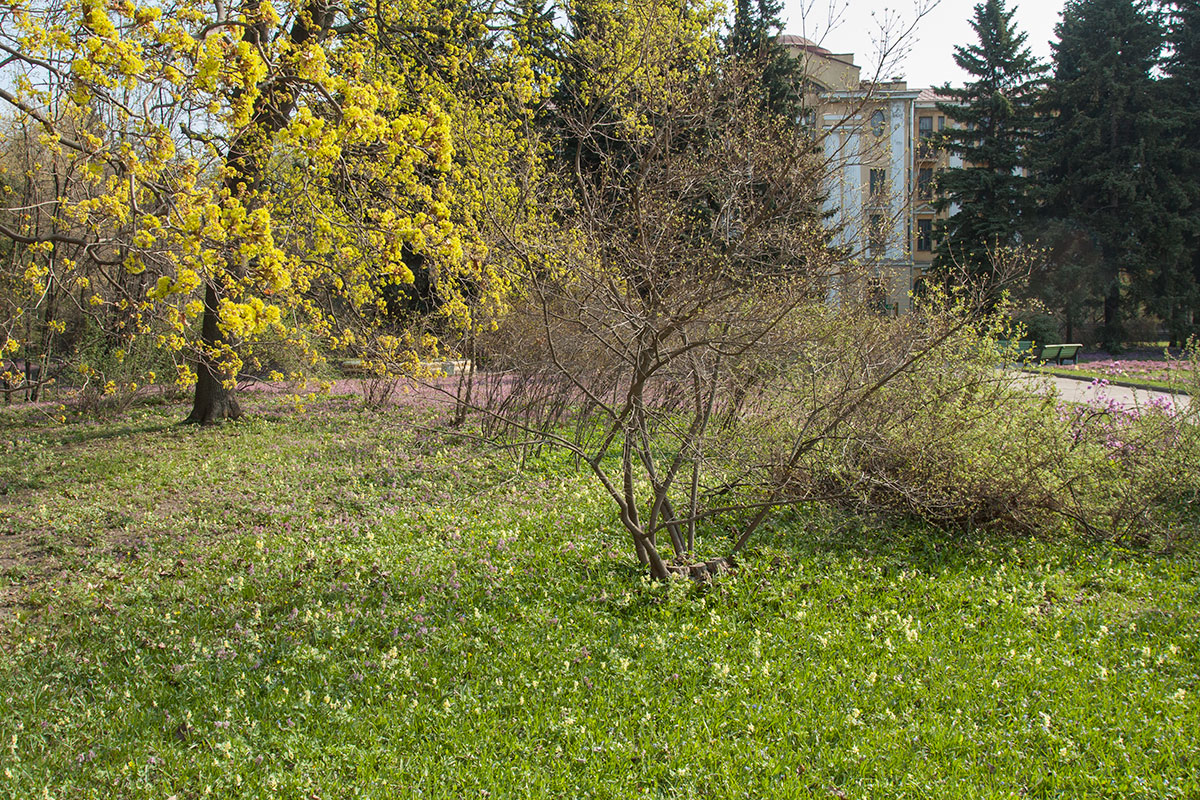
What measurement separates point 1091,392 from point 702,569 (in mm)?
12299

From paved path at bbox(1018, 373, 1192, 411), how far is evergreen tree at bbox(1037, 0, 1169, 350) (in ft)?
43.3

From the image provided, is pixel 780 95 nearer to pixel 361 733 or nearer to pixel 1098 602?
pixel 1098 602

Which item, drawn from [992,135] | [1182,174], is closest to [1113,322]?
[1182,174]

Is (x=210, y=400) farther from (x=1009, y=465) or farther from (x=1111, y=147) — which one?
(x=1111, y=147)

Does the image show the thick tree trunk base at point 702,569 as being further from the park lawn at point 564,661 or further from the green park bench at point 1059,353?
the green park bench at point 1059,353

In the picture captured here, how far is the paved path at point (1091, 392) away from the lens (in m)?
6.69

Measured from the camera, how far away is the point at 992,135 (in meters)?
28.8

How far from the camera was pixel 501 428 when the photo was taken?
951cm

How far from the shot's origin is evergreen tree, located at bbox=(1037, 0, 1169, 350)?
85.9ft

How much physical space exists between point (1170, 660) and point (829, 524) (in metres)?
2.44

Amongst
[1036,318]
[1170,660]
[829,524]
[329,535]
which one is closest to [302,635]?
[329,535]

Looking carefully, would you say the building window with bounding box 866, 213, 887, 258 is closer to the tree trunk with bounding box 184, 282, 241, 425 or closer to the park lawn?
the park lawn

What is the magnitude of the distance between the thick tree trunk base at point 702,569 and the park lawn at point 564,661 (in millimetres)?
138

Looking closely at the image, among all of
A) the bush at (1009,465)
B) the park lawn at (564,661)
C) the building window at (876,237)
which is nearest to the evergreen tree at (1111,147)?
the bush at (1009,465)
